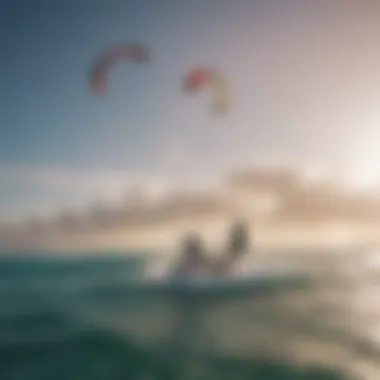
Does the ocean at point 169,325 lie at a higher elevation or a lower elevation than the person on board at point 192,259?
lower

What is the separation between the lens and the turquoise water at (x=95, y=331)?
1.43 metres

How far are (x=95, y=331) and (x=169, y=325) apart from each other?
19cm

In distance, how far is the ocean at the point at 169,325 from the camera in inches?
56.4

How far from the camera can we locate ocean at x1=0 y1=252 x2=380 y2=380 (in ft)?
4.70

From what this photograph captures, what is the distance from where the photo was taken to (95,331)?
1472mm

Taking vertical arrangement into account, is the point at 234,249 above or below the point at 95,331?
above

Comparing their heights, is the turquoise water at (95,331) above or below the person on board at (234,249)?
below

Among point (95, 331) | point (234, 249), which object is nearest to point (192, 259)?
point (234, 249)

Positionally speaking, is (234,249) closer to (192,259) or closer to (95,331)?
(192,259)

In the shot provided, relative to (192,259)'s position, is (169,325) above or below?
below

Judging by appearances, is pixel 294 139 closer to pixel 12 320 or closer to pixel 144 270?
pixel 144 270

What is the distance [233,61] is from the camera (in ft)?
5.14

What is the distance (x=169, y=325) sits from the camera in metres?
1.48

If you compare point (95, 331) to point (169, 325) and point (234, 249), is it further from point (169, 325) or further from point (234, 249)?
point (234, 249)
